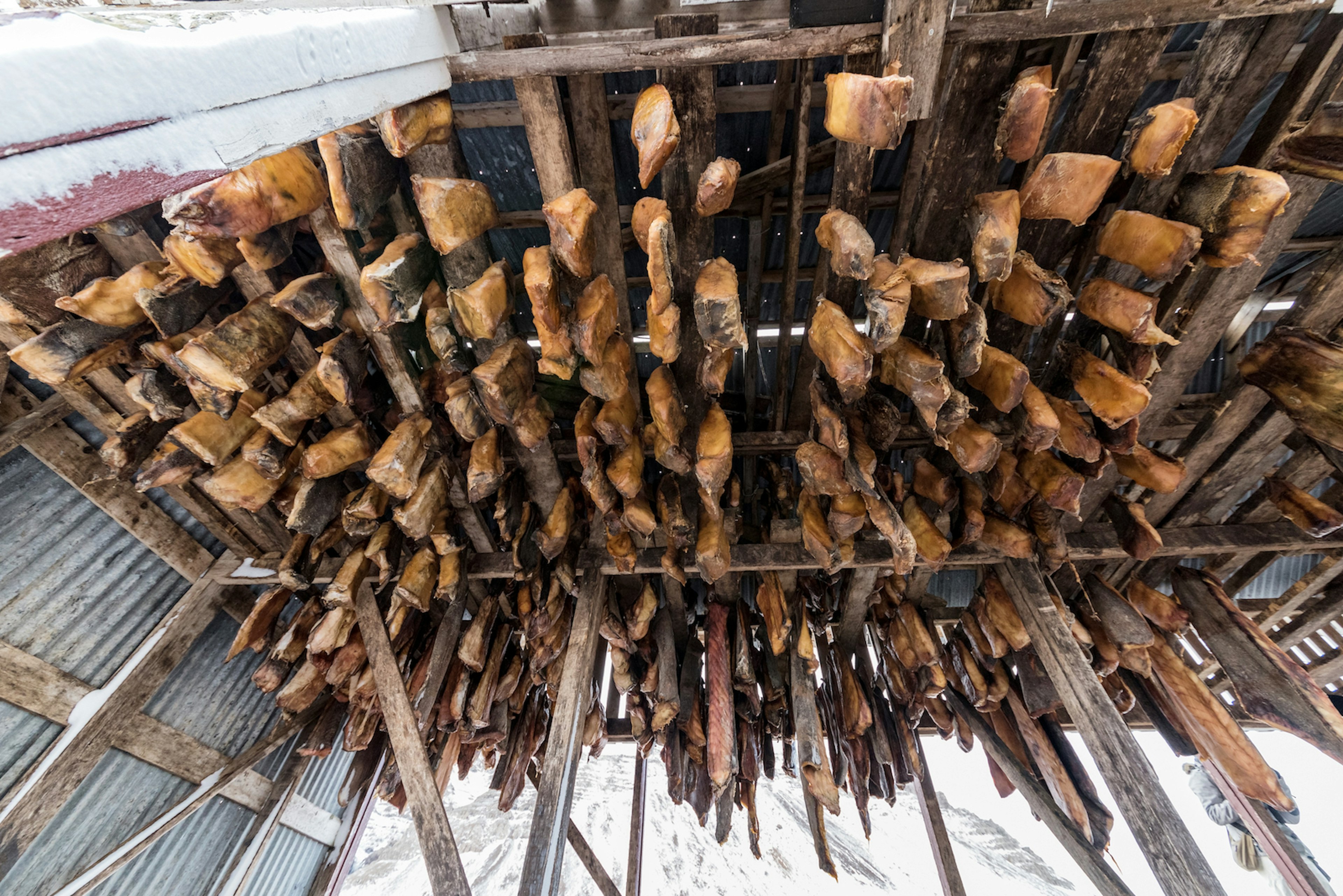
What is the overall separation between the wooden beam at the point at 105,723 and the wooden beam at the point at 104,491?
179 mm

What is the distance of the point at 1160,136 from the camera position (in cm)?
165

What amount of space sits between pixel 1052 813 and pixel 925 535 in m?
2.21

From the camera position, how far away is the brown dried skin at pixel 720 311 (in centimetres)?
184

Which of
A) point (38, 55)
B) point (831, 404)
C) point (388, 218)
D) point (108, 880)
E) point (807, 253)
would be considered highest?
point (807, 253)

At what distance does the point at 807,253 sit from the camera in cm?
330

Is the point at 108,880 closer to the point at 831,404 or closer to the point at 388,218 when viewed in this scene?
the point at 388,218

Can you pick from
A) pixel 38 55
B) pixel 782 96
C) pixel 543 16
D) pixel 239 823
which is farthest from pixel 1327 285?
pixel 239 823

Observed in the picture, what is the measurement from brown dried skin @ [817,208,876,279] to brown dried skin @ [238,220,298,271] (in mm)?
2030

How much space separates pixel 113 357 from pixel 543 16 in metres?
2.49

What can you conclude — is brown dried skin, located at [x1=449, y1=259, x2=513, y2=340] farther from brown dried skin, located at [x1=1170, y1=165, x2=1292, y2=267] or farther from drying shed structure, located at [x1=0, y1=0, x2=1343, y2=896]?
brown dried skin, located at [x1=1170, y1=165, x2=1292, y2=267]

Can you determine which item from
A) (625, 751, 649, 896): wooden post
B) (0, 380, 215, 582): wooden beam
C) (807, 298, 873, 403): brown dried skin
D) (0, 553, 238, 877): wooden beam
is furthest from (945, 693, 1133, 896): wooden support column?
(0, 380, 215, 582): wooden beam

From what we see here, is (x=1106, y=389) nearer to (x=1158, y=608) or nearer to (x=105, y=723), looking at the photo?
(x=1158, y=608)

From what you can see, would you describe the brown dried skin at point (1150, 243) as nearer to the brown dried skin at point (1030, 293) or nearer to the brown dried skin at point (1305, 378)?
the brown dried skin at point (1030, 293)

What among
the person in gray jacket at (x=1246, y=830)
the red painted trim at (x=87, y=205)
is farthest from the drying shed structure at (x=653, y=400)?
the person in gray jacket at (x=1246, y=830)
